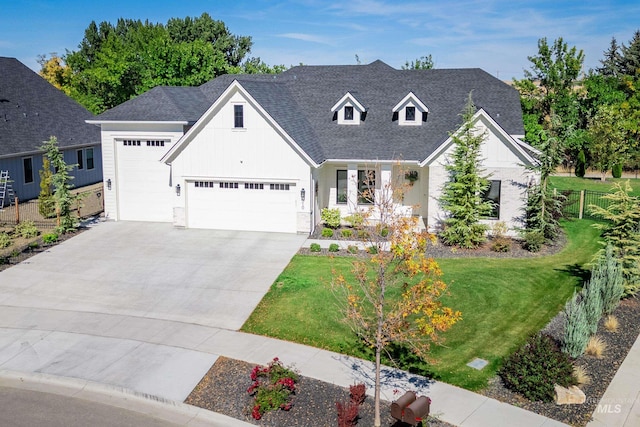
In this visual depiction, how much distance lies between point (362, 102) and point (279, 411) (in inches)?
811

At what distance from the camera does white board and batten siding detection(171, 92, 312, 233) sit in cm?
2498

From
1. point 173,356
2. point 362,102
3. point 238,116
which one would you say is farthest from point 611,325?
point 362,102

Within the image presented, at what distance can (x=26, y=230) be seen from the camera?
24.8m

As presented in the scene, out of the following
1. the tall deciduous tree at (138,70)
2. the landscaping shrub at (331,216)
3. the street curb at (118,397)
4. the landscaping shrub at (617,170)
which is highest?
the tall deciduous tree at (138,70)

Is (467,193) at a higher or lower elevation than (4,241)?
higher

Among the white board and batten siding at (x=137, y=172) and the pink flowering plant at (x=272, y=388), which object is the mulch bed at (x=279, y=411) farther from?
the white board and batten siding at (x=137, y=172)

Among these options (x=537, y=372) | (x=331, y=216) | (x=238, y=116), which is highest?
(x=238, y=116)

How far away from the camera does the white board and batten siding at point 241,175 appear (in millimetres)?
24984

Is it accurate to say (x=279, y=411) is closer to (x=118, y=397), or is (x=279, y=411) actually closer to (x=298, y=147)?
(x=118, y=397)

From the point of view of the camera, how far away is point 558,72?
44594mm

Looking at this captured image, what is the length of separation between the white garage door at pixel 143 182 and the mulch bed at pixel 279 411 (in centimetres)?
1523

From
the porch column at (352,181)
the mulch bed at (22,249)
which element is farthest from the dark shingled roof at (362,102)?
the mulch bed at (22,249)

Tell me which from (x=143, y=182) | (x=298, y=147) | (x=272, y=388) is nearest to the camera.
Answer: (x=272, y=388)

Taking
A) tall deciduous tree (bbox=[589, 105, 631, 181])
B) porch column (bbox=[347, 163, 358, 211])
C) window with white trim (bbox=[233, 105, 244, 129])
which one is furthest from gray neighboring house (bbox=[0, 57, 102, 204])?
tall deciduous tree (bbox=[589, 105, 631, 181])
